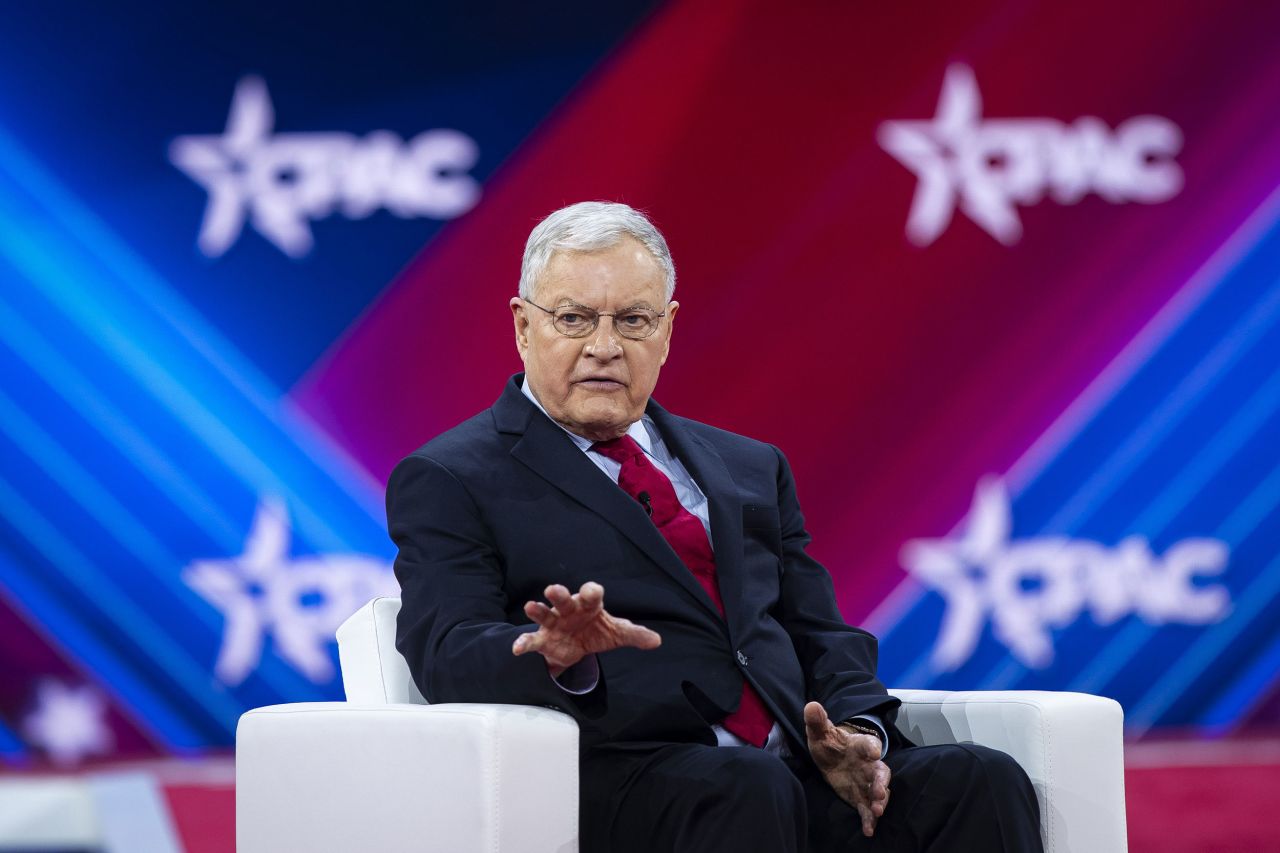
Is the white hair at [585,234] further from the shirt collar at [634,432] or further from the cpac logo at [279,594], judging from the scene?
the cpac logo at [279,594]

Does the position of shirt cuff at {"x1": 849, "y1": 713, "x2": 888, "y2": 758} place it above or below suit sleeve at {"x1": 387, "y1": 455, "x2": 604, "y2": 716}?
below

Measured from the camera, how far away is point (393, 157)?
13.0 feet

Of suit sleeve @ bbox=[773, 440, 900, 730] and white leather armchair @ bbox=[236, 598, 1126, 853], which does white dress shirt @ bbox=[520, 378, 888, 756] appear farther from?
white leather armchair @ bbox=[236, 598, 1126, 853]

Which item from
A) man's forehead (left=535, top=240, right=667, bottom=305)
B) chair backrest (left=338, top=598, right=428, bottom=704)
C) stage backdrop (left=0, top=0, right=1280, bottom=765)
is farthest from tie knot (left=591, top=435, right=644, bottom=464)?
stage backdrop (left=0, top=0, right=1280, bottom=765)

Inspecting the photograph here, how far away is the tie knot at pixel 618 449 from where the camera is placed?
2260 mm

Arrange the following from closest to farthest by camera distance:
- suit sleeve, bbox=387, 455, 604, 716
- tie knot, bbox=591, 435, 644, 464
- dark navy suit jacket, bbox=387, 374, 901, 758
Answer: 1. suit sleeve, bbox=387, 455, 604, 716
2. dark navy suit jacket, bbox=387, 374, 901, 758
3. tie knot, bbox=591, 435, 644, 464

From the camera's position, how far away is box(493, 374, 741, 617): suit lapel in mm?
2111

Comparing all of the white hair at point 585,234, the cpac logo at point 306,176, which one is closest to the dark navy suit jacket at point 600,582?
the white hair at point 585,234

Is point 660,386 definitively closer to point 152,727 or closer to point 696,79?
point 696,79

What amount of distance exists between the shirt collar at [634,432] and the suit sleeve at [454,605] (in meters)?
0.23

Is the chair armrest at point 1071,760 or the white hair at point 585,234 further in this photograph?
the white hair at point 585,234

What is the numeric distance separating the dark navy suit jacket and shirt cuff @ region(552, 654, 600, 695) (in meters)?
0.02

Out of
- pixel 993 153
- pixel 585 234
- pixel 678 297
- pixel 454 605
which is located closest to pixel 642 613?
pixel 454 605

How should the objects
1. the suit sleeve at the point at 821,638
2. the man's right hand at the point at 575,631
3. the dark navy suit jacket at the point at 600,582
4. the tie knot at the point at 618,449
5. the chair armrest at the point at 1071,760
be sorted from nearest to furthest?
the man's right hand at the point at 575,631
the dark navy suit jacket at the point at 600,582
the chair armrest at the point at 1071,760
the suit sleeve at the point at 821,638
the tie knot at the point at 618,449
